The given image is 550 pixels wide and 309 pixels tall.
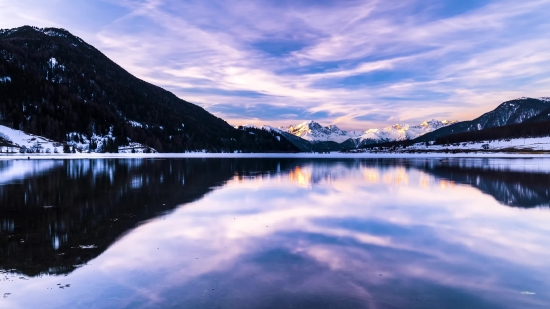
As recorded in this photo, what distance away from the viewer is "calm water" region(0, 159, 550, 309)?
748 cm

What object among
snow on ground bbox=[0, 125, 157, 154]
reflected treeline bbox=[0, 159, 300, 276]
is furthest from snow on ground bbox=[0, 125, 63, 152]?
reflected treeline bbox=[0, 159, 300, 276]

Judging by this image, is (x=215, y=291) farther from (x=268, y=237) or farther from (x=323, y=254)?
(x=268, y=237)

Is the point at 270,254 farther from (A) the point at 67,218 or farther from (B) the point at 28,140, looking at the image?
(B) the point at 28,140

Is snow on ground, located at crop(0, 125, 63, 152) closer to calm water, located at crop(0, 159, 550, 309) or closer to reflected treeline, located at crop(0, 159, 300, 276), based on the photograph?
reflected treeline, located at crop(0, 159, 300, 276)

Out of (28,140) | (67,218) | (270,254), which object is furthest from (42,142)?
(270,254)

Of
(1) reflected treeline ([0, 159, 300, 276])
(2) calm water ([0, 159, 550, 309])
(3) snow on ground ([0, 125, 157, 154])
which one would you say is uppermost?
(3) snow on ground ([0, 125, 157, 154])

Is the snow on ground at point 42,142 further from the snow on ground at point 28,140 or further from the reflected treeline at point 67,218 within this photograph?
the reflected treeline at point 67,218

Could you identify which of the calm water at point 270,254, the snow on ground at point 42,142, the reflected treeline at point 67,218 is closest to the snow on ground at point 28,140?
the snow on ground at point 42,142

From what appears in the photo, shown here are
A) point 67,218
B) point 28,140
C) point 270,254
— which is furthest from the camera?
point 28,140

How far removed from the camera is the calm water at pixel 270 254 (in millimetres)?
7477

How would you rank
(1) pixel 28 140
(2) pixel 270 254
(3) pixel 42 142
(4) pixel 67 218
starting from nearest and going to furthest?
1. (2) pixel 270 254
2. (4) pixel 67 218
3. (1) pixel 28 140
4. (3) pixel 42 142

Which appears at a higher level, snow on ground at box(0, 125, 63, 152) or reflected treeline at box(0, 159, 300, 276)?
snow on ground at box(0, 125, 63, 152)

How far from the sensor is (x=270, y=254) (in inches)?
417

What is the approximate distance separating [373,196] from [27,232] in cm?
1913
